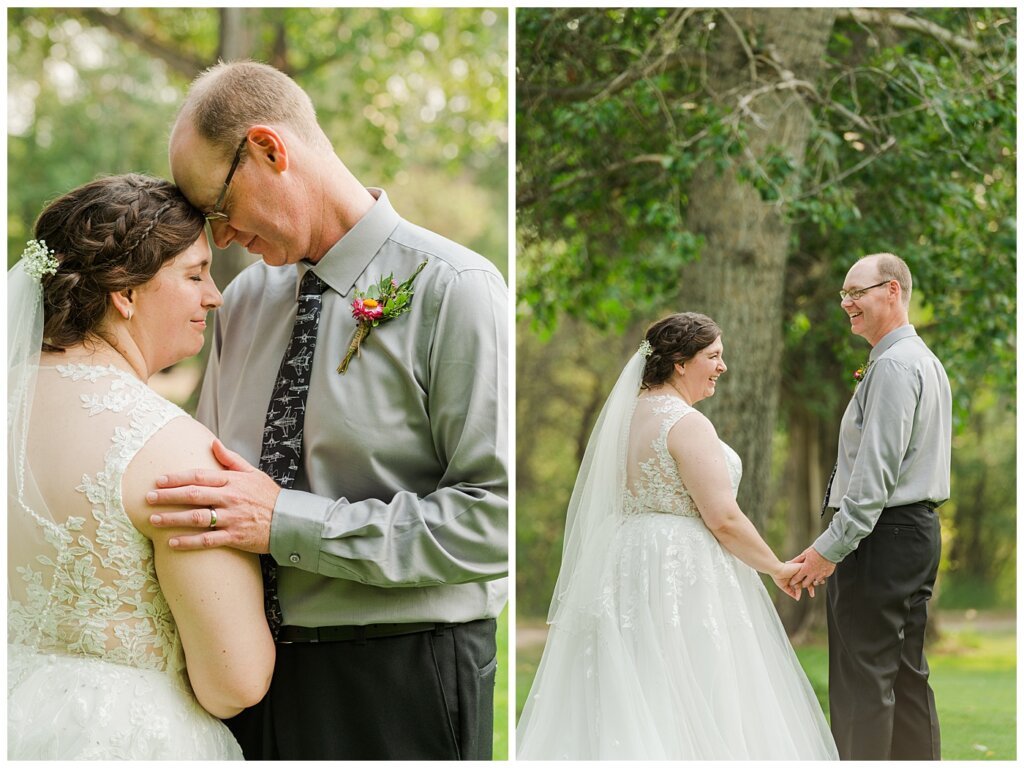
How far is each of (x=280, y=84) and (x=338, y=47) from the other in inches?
311

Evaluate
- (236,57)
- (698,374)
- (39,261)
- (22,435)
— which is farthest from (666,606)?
(236,57)

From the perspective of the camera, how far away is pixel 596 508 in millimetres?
3508

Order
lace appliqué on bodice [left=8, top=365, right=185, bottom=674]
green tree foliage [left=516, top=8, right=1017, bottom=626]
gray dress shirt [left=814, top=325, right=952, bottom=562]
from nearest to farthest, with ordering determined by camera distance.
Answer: lace appliqué on bodice [left=8, top=365, right=185, bottom=674] → gray dress shirt [left=814, top=325, right=952, bottom=562] → green tree foliage [left=516, top=8, right=1017, bottom=626]

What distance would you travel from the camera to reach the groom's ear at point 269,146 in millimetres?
2508

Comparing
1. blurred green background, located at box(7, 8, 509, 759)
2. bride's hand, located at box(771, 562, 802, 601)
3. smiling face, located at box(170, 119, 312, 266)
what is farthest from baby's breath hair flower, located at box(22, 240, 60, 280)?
blurred green background, located at box(7, 8, 509, 759)

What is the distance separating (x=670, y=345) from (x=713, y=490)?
0.55 metres

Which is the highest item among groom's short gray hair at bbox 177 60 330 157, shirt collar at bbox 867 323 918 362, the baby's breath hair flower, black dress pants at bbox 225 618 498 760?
groom's short gray hair at bbox 177 60 330 157

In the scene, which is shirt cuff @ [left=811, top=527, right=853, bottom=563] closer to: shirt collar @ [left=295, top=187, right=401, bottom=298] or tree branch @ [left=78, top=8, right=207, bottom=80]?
shirt collar @ [left=295, top=187, right=401, bottom=298]

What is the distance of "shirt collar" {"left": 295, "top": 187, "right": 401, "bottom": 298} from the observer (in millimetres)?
2646

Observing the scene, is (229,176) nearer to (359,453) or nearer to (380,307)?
(380,307)

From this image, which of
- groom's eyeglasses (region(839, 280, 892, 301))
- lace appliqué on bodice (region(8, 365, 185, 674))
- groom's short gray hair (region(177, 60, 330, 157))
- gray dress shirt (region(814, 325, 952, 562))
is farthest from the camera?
groom's eyeglasses (region(839, 280, 892, 301))

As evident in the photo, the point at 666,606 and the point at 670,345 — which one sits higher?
the point at 670,345

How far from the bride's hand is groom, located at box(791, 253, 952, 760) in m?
0.03

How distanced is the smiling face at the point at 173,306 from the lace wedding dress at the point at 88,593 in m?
0.14
